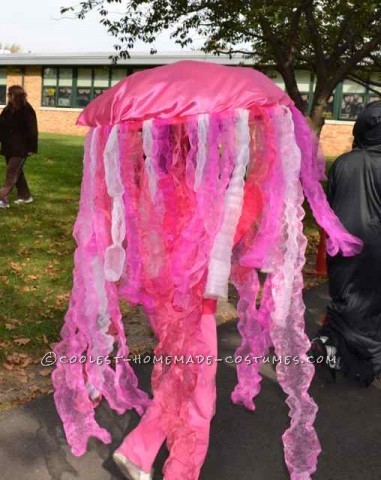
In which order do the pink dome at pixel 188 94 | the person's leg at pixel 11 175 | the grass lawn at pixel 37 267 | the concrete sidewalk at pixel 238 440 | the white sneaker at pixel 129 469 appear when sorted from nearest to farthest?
the pink dome at pixel 188 94, the white sneaker at pixel 129 469, the concrete sidewalk at pixel 238 440, the grass lawn at pixel 37 267, the person's leg at pixel 11 175

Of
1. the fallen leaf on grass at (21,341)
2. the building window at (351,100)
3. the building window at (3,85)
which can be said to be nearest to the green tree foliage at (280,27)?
the fallen leaf on grass at (21,341)

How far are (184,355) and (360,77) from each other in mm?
15852

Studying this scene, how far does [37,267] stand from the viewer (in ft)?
22.6

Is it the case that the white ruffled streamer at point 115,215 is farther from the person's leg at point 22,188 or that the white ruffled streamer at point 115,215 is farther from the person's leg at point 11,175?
the person's leg at point 22,188

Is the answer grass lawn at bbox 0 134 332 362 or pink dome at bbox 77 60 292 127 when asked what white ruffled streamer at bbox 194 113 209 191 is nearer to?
pink dome at bbox 77 60 292 127

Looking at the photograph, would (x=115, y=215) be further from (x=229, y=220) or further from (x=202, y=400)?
(x=202, y=400)

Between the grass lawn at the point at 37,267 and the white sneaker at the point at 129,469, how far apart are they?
1.85m

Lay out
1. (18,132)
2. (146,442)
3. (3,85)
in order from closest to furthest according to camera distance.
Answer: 1. (146,442)
2. (18,132)
3. (3,85)

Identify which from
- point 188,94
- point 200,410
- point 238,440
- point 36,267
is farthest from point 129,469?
point 36,267

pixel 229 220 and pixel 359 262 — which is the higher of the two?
pixel 229 220

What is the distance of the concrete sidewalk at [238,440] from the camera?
3100 millimetres

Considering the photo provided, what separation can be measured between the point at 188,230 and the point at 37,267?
469 centimetres

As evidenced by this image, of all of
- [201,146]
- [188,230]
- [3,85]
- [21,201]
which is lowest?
[21,201]

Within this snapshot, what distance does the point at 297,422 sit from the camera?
8.71 ft
